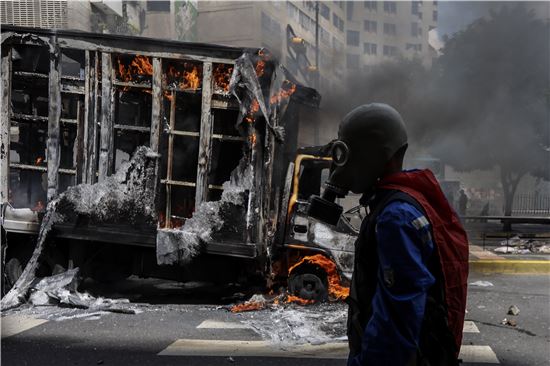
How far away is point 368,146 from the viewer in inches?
62.9

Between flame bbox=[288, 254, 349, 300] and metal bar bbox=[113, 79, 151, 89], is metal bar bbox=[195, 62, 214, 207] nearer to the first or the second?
metal bar bbox=[113, 79, 151, 89]

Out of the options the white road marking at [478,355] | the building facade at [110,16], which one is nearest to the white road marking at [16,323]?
the white road marking at [478,355]

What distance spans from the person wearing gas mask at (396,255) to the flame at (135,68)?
507cm

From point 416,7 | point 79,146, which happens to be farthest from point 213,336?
point 416,7

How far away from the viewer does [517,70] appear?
13.8 m

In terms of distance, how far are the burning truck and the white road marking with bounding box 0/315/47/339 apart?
68 cm

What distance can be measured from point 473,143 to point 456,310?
52.3 ft

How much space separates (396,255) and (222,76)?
512 centimetres

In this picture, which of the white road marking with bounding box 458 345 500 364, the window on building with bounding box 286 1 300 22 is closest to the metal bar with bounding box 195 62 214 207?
the white road marking with bounding box 458 345 500 364

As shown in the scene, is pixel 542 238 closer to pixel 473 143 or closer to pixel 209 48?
pixel 473 143

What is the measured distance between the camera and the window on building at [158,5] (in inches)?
890

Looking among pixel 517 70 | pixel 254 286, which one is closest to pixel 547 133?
pixel 517 70

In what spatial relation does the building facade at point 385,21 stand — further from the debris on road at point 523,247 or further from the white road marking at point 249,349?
the white road marking at point 249,349

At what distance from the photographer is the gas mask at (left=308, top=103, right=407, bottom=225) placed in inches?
62.7
